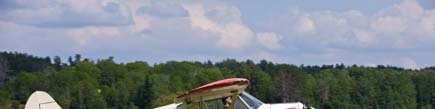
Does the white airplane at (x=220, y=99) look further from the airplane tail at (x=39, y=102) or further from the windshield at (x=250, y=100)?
the airplane tail at (x=39, y=102)

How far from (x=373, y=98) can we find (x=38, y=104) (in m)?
86.1

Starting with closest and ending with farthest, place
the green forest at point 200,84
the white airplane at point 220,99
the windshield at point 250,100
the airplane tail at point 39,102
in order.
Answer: the white airplane at point 220,99 → the windshield at point 250,100 → the airplane tail at point 39,102 → the green forest at point 200,84

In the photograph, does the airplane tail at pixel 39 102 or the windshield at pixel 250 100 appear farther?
the airplane tail at pixel 39 102

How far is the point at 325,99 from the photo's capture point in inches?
4301

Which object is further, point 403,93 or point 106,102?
point 403,93

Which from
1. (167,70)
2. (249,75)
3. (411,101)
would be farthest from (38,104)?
(167,70)

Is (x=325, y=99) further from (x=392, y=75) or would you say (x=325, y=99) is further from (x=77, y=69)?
(x=77, y=69)

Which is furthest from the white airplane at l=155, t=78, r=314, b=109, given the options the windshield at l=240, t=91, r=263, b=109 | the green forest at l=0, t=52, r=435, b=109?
the green forest at l=0, t=52, r=435, b=109

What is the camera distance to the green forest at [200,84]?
104 metres

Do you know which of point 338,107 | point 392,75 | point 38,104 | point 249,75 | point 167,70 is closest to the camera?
point 38,104

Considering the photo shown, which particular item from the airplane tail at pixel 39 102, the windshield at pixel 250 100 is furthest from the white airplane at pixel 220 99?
the airplane tail at pixel 39 102

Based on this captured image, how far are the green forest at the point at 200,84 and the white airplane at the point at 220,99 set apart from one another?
65.0m

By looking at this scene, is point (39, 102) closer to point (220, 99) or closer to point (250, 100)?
point (220, 99)

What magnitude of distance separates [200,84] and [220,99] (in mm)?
87347
